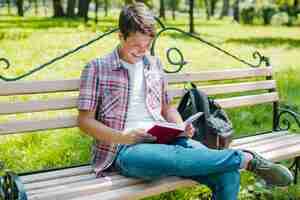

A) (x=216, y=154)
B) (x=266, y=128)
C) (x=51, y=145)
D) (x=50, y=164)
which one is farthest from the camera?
(x=266, y=128)

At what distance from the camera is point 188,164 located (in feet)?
10.4

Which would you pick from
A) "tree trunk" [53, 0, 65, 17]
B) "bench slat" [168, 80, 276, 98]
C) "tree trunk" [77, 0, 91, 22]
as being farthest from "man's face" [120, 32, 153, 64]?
"tree trunk" [53, 0, 65, 17]

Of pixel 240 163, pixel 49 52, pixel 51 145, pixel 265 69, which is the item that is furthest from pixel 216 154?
pixel 49 52

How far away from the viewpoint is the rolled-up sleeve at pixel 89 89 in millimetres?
3342

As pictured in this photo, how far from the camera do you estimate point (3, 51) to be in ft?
37.9

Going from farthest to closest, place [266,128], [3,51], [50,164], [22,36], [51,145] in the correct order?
[22,36]
[3,51]
[266,128]
[51,145]
[50,164]

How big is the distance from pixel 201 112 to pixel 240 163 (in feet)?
1.61

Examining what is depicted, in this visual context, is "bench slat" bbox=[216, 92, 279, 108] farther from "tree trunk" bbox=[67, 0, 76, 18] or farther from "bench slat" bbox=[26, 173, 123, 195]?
"tree trunk" bbox=[67, 0, 76, 18]

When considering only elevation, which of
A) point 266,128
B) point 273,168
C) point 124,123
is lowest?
point 266,128

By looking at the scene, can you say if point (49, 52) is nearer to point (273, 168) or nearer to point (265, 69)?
point (265, 69)

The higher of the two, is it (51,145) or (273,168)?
(273,168)

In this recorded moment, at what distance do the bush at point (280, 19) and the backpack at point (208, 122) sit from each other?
25.1 m

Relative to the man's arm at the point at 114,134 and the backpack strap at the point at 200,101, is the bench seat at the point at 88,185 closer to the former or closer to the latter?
the man's arm at the point at 114,134

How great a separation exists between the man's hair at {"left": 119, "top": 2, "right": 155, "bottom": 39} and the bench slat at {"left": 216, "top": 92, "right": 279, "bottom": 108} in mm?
1179
